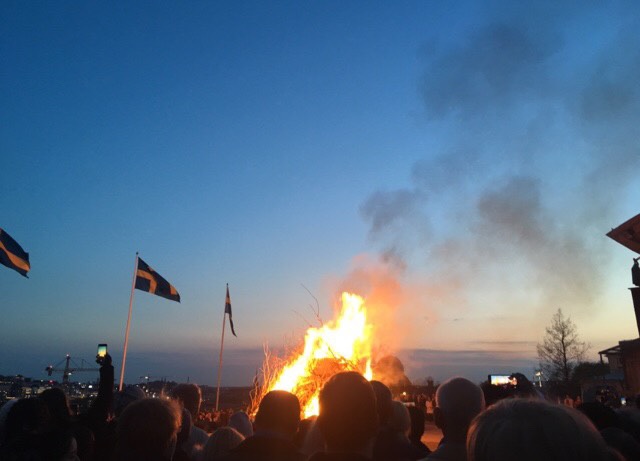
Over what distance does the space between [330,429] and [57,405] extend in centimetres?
313

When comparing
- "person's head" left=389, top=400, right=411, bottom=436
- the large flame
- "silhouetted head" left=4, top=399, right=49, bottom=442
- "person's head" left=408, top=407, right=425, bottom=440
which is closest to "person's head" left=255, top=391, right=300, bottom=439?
"person's head" left=389, top=400, right=411, bottom=436

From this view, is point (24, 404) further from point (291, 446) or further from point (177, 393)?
point (291, 446)

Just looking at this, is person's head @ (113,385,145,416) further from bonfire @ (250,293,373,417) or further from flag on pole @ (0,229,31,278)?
flag on pole @ (0,229,31,278)

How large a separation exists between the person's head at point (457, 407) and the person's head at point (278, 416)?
3.83 feet

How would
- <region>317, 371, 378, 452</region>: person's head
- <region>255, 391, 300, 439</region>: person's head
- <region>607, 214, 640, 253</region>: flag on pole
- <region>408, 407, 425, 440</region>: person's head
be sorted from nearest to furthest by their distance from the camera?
1. <region>317, 371, 378, 452</region>: person's head
2. <region>255, 391, 300, 439</region>: person's head
3. <region>408, 407, 425, 440</region>: person's head
4. <region>607, 214, 640, 253</region>: flag on pole

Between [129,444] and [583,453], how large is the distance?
2.72 metres

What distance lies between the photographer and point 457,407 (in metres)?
3.45

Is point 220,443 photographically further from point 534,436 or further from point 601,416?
point 601,416

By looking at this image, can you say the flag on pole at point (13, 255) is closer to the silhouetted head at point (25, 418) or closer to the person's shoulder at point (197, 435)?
the silhouetted head at point (25, 418)

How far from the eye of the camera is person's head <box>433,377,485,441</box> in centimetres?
337

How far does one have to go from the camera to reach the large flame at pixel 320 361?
899 centimetres

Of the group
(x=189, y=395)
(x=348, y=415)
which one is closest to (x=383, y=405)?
(x=348, y=415)

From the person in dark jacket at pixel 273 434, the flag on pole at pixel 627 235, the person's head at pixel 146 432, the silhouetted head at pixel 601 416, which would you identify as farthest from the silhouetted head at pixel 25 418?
the flag on pole at pixel 627 235

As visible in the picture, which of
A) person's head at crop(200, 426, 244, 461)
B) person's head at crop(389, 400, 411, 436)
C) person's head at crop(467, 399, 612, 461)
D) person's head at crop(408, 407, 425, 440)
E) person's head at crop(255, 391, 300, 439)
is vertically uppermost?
person's head at crop(467, 399, 612, 461)
